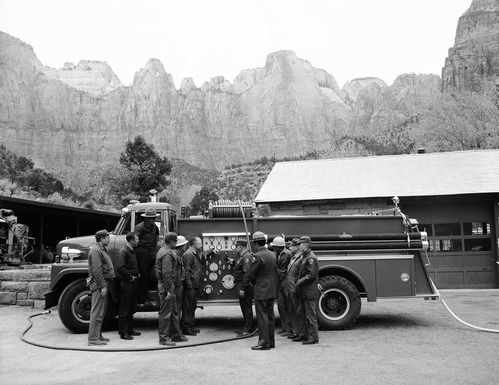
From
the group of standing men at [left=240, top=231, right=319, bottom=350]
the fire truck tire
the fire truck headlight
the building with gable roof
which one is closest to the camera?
the group of standing men at [left=240, top=231, right=319, bottom=350]

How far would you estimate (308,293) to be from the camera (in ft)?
29.7

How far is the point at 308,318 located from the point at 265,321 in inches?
37.2

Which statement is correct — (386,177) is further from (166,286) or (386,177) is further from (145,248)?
(166,286)

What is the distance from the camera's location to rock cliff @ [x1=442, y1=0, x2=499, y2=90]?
11912cm

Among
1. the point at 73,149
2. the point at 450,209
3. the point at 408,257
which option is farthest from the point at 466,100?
the point at 73,149

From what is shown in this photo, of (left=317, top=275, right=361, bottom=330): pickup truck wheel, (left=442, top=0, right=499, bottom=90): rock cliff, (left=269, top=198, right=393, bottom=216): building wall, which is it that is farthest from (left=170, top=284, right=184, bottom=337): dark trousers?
(left=442, top=0, right=499, bottom=90): rock cliff

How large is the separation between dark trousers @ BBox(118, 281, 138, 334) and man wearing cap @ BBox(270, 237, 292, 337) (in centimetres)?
265

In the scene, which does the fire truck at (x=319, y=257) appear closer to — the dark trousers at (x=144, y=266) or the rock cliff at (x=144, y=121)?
the dark trousers at (x=144, y=266)

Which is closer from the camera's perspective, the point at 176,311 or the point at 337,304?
the point at 176,311

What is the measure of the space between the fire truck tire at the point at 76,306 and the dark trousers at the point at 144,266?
0.69 m

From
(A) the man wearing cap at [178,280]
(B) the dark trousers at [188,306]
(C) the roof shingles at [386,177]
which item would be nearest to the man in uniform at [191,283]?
(B) the dark trousers at [188,306]

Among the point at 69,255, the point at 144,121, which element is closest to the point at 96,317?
the point at 69,255

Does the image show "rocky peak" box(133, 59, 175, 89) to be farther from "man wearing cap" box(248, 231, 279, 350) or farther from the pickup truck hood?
"man wearing cap" box(248, 231, 279, 350)

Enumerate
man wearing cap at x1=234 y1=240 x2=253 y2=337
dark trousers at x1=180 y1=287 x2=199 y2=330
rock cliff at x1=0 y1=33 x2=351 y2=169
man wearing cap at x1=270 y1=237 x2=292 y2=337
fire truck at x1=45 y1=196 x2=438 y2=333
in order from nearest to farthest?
1. man wearing cap at x1=234 y1=240 x2=253 y2=337
2. man wearing cap at x1=270 y1=237 x2=292 y2=337
3. dark trousers at x1=180 y1=287 x2=199 y2=330
4. fire truck at x1=45 y1=196 x2=438 y2=333
5. rock cliff at x1=0 y1=33 x2=351 y2=169
